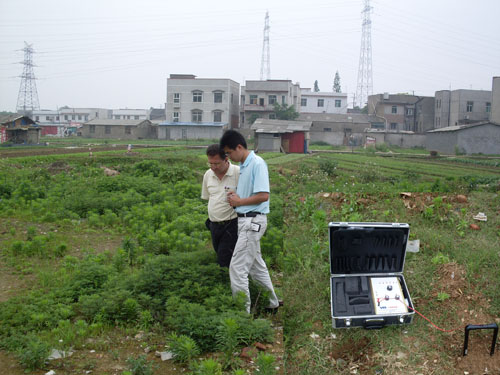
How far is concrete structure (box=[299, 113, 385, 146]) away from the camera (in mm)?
54250

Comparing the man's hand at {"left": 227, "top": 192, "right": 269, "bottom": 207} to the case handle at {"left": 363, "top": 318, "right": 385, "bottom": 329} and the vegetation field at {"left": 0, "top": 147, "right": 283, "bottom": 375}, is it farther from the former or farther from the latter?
the case handle at {"left": 363, "top": 318, "right": 385, "bottom": 329}

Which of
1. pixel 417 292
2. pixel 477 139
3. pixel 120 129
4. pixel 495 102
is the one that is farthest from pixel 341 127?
pixel 417 292

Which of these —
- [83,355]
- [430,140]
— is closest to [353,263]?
[83,355]

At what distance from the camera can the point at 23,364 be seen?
4230 millimetres

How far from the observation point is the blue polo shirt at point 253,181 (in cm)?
484

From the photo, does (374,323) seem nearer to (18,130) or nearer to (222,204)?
(222,204)

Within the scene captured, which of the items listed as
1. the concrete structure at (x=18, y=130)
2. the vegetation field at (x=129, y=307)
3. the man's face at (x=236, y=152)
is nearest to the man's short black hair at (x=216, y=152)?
the man's face at (x=236, y=152)

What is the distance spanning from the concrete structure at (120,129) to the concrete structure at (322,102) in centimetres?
2329

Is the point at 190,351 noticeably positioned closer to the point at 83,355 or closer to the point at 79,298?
the point at 83,355

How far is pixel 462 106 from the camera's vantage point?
2108 inches

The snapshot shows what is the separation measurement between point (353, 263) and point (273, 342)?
4.35 feet

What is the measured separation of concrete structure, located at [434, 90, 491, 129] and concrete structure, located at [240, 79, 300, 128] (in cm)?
1861

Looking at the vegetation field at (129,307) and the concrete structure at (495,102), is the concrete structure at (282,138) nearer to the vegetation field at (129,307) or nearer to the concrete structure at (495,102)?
the concrete structure at (495,102)

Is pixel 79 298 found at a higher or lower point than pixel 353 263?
lower
